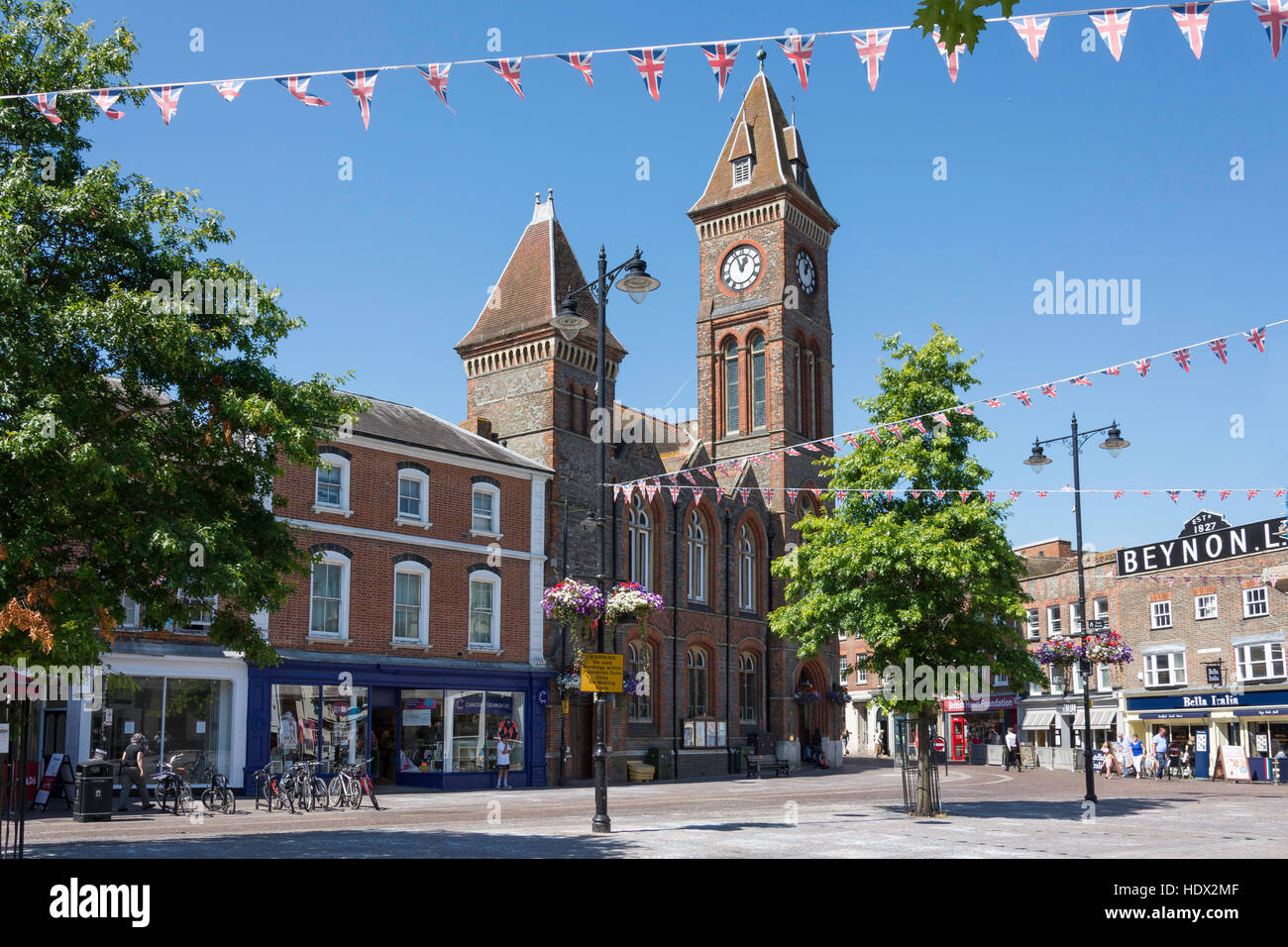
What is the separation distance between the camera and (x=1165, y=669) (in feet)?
156

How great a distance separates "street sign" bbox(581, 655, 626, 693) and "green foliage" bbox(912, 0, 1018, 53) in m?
15.9

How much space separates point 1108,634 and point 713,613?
15.1 m

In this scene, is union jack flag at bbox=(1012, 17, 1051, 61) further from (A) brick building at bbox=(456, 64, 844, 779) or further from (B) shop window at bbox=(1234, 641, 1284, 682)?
(B) shop window at bbox=(1234, 641, 1284, 682)

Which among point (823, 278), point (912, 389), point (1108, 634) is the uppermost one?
point (823, 278)

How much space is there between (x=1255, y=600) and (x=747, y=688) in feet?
67.9

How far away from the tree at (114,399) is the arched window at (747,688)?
100ft

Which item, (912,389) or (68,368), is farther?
(912,389)

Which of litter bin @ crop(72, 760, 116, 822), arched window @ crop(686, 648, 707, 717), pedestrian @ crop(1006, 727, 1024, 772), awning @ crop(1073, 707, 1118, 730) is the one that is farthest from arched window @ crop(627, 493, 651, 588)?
awning @ crop(1073, 707, 1118, 730)

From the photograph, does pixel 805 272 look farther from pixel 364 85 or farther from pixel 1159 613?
pixel 364 85

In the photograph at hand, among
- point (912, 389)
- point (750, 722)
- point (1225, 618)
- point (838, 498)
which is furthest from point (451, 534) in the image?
point (1225, 618)

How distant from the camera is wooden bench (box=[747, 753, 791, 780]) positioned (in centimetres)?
3947

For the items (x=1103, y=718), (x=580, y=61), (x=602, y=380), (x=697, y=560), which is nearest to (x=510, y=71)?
(x=580, y=61)

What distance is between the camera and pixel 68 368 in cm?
1231
